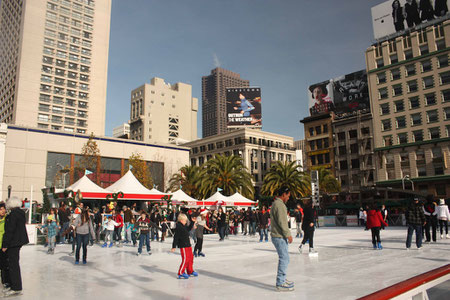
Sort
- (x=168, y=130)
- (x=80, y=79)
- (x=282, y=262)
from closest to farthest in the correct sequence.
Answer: (x=282, y=262) → (x=80, y=79) → (x=168, y=130)

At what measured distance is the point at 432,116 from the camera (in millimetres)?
53281

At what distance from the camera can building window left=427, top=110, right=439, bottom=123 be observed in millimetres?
52766

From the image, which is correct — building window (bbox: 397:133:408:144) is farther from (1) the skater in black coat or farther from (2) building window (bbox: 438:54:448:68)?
(1) the skater in black coat

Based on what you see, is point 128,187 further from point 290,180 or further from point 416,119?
point 416,119

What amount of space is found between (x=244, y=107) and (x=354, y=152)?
25734mm

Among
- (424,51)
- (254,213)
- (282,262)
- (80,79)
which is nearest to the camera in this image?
(282,262)

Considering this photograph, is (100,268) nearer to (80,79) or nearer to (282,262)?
(282,262)

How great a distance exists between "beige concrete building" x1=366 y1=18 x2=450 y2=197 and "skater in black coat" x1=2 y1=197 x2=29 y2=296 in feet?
180

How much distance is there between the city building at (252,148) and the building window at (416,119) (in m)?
28.2

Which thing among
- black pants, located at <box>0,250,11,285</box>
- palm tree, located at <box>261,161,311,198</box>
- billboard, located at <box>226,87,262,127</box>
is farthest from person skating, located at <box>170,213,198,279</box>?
billboard, located at <box>226,87,262,127</box>

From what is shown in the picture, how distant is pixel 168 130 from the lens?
393ft

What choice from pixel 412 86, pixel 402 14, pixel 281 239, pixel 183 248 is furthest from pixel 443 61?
pixel 183 248

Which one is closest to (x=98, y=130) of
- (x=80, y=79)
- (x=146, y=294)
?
(x=80, y=79)

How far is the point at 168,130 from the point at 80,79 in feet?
153
